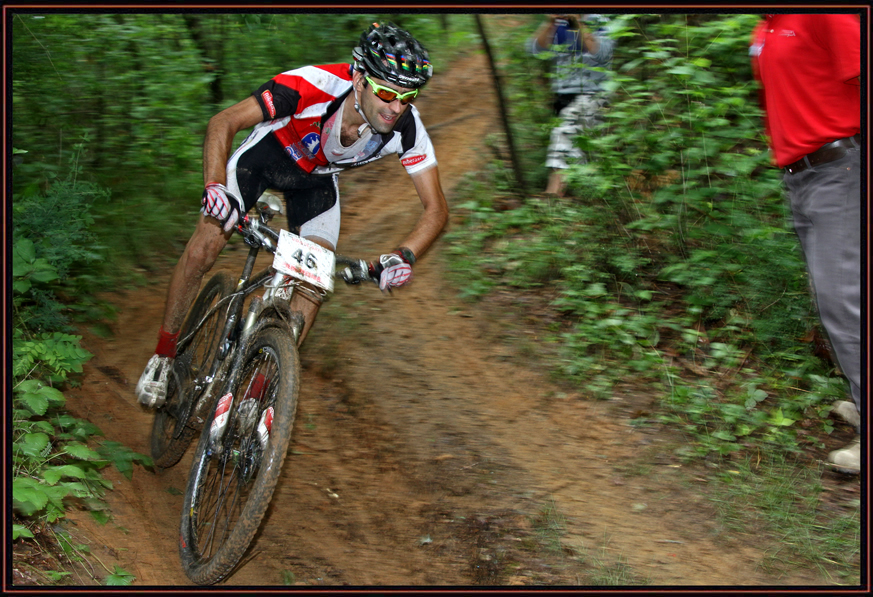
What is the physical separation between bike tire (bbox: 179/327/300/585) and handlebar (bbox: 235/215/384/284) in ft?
1.19

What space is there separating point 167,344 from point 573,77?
4.19m

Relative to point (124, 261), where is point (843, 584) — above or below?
below

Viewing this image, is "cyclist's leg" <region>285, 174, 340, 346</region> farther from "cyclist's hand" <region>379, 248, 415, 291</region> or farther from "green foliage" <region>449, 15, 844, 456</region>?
"green foliage" <region>449, 15, 844, 456</region>

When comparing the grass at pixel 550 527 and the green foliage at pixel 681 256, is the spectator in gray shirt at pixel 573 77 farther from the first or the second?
the grass at pixel 550 527

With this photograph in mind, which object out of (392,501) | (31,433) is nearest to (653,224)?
(392,501)

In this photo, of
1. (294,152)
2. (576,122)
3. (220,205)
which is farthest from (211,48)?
(220,205)

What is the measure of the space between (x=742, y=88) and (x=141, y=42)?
5.10m

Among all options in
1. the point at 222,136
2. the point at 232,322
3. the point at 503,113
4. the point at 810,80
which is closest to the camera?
the point at 810,80

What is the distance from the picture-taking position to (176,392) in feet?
12.0

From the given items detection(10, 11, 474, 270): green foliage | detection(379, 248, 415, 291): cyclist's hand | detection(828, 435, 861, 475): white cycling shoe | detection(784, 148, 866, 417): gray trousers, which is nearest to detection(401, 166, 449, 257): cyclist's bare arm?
detection(379, 248, 415, 291): cyclist's hand

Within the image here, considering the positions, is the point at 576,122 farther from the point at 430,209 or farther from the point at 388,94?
the point at 388,94

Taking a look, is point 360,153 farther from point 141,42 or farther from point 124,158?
point 141,42

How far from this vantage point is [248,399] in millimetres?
2822

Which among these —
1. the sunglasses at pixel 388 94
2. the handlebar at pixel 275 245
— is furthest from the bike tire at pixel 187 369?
the sunglasses at pixel 388 94
